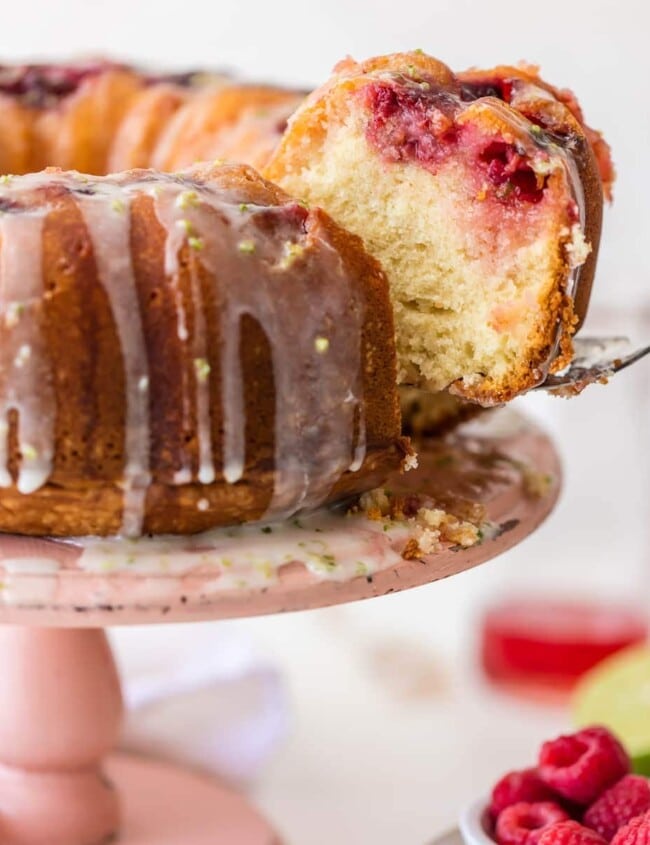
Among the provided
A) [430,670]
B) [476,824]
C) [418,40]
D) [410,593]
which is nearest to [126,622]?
[476,824]

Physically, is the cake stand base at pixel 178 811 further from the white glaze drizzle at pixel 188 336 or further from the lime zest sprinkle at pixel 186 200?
the lime zest sprinkle at pixel 186 200

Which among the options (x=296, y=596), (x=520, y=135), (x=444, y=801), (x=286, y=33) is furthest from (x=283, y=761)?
(x=286, y=33)

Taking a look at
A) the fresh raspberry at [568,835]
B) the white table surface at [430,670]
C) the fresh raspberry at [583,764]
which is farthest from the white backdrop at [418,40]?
the fresh raspberry at [568,835]

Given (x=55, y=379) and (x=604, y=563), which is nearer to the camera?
(x=55, y=379)

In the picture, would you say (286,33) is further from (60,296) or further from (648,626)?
(60,296)

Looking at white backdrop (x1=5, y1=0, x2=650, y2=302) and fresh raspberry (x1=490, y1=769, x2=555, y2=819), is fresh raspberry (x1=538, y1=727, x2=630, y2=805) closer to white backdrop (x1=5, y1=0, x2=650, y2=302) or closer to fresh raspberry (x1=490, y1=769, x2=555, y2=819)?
fresh raspberry (x1=490, y1=769, x2=555, y2=819)

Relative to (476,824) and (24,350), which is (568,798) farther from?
(24,350)
